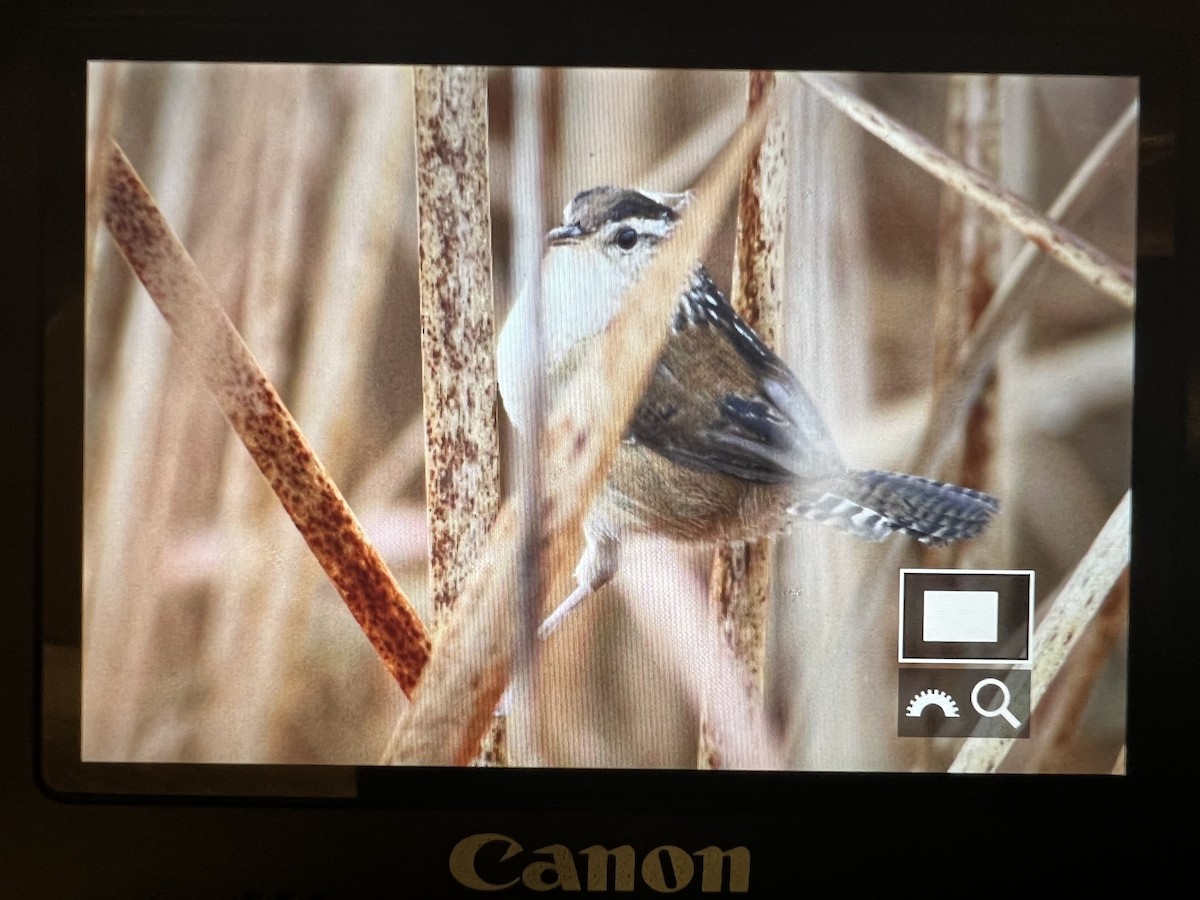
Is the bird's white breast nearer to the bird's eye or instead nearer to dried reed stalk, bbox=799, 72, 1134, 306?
the bird's eye

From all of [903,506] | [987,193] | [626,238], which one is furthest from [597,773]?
[987,193]

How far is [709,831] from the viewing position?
2.77 ft

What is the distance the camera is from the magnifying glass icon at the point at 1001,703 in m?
0.83

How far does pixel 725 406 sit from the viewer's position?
0.82 metres

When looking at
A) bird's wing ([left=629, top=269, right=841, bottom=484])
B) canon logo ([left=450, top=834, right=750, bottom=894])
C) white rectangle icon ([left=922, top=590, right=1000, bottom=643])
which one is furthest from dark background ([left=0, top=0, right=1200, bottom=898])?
bird's wing ([left=629, top=269, right=841, bottom=484])

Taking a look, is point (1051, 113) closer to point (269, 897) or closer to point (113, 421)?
point (113, 421)

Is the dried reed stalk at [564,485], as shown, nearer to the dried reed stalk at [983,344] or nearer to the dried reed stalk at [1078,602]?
the dried reed stalk at [983,344]

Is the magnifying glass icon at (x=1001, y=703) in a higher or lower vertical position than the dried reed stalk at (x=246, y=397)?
lower

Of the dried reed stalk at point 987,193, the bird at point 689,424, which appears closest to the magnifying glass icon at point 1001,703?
the bird at point 689,424

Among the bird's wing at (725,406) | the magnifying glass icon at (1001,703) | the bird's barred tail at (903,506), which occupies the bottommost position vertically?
the magnifying glass icon at (1001,703)

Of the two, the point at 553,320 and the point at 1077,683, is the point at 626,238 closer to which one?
the point at 553,320

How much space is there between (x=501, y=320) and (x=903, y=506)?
40 cm

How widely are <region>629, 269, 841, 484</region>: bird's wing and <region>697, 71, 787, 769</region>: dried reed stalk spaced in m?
0.02

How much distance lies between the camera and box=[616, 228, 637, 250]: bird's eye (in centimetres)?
82
